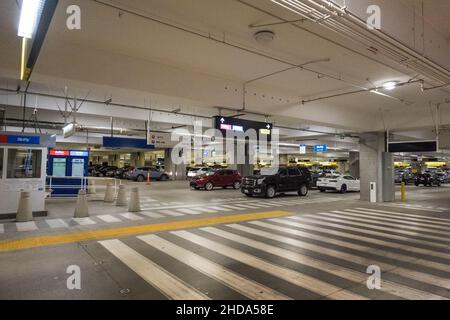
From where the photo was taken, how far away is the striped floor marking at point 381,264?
14.8 feet

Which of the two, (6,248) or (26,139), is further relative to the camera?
(26,139)

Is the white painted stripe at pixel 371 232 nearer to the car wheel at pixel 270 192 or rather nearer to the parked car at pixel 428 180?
the car wheel at pixel 270 192

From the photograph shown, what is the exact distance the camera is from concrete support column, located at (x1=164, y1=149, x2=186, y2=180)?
36878mm

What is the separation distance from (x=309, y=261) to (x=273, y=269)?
2.82 feet

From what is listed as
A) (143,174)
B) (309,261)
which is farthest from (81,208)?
(143,174)

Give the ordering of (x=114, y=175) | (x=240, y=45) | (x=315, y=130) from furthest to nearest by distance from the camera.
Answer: (x=114, y=175) < (x=315, y=130) < (x=240, y=45)

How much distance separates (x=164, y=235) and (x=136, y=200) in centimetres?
425

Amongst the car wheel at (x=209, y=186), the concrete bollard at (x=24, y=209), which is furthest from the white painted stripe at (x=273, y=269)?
the car wheel at (x=209, y=186)

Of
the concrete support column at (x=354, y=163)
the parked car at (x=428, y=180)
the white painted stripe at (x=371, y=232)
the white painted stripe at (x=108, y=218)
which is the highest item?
the concrete support column at (x=354, y=163)

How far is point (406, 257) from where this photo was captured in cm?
575

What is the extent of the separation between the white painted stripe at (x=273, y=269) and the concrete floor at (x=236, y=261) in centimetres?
2

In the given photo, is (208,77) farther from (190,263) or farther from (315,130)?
(315,130)

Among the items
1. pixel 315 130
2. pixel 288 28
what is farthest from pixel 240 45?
pixel 315 130

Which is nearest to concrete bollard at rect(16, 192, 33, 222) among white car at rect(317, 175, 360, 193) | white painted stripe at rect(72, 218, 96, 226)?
white painted stripe at rect(72, 218, 96, 226)
